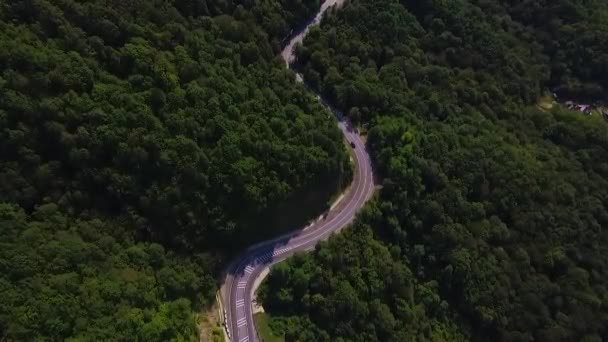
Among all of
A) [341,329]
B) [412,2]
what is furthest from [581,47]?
[341,329]

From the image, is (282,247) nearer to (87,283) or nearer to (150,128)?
(150,128)

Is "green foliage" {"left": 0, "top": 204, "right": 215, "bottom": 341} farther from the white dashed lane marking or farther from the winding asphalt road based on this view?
the white dashed lane marking

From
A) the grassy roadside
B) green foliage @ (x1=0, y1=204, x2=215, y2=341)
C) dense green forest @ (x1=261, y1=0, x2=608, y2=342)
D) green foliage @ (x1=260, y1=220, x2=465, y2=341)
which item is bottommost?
green foliage @ (x1=0, y1=204, x2=215, y2=341)

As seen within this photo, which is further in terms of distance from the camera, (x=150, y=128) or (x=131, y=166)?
(x=150, y=128)

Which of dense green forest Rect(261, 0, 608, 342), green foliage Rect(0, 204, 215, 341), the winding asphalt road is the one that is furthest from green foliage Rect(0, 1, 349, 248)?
dense green forest Rect(261, 0, 608, 342)

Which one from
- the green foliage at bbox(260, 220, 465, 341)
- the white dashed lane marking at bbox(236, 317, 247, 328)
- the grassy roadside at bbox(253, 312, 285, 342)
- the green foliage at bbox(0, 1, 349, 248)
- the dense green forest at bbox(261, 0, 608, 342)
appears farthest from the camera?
the dense green forest at bbox(261, 0, 608, 342)

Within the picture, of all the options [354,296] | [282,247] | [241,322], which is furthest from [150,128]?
[354,296]

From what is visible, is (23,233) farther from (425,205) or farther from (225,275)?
(425,205)

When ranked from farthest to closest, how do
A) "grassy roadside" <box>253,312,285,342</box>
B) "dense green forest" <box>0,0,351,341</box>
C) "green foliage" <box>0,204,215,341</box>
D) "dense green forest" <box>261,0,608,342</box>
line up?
"dense green forest" <box>261,0,608,342</box> < "grassy roadside" <box>253,312,285,342</box> < "dense green forest" <box>0,0,351,341</box> < "green foliage" <box>0,204,215,341</box>
